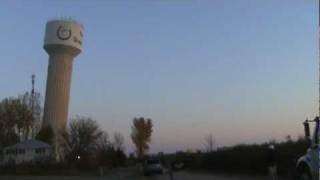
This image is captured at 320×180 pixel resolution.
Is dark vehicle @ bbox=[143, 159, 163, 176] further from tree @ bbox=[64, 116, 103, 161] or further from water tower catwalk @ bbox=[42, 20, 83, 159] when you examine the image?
water tower catwalk @ bbox=[42, 20, 83, 159]

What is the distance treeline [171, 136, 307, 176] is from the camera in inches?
1219

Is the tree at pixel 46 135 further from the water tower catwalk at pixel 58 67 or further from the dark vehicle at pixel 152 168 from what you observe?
the dark vehicle at pixel 152 168

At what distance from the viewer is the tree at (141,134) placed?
123 m

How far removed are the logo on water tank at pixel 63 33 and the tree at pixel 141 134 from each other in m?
22.9

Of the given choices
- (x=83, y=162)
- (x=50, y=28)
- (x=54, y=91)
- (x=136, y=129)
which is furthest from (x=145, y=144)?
(x=83, y=162)

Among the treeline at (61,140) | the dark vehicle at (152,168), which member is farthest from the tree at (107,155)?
the dark vehicle at (152,168)

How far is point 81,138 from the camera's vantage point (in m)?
88.2

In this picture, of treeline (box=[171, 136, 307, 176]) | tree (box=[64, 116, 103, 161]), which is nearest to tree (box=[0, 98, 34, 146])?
tree (box=[64, 116, 103, 161])

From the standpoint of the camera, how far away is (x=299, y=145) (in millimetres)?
31109

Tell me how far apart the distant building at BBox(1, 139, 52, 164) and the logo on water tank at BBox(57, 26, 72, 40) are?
80.4ft

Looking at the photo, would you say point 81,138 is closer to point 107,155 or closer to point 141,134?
point 107,155

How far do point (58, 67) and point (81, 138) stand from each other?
33.3 metres

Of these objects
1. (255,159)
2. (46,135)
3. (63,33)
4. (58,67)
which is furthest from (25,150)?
(255,159)

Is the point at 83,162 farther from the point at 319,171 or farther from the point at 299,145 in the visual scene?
the point at 319,171
